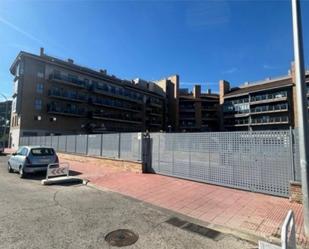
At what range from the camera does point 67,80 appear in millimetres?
43125

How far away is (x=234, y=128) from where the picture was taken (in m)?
58.4

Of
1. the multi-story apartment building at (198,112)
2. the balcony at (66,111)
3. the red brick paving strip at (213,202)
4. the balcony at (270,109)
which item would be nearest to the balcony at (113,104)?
the balcony at (66,111)

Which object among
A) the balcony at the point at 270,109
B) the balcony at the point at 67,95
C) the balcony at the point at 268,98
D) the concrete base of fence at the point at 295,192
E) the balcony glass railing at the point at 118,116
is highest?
the balcony at the point at 268,98

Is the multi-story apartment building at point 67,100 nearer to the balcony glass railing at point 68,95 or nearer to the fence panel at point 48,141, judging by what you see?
the balcony glass railing at point 68,95

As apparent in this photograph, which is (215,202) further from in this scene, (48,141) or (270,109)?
(270,109)

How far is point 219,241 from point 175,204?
257cm

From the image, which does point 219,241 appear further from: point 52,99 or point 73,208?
point 52,99

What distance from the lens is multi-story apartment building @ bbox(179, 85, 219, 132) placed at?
66.2m

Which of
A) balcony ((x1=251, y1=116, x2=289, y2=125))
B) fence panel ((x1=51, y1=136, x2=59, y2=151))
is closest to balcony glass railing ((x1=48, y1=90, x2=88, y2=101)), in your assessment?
fence panel ((x1=51, y1=136, x2=59, y2=151))

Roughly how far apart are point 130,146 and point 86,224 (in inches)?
338

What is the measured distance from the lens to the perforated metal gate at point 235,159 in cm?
772

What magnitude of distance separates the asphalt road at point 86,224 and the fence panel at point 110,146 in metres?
7.06

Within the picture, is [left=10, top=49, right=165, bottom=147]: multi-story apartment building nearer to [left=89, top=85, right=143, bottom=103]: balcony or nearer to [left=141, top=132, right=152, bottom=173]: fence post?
[left=89, top=85, right=143, bottom=103]: balcony

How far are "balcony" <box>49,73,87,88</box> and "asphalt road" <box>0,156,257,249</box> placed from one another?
3648 centimetres
